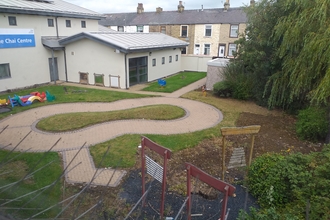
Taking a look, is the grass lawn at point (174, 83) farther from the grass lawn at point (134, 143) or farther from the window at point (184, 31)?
the window at point (184, 31)

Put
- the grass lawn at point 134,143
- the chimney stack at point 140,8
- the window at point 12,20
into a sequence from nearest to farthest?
the grass lawn at point 134,143, the window at point 12,20, the chimney stack at point 140,8

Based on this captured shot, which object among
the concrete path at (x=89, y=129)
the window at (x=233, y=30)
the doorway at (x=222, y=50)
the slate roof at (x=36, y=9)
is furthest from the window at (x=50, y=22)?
the window at (x=233, y=30)

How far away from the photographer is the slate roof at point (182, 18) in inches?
1244

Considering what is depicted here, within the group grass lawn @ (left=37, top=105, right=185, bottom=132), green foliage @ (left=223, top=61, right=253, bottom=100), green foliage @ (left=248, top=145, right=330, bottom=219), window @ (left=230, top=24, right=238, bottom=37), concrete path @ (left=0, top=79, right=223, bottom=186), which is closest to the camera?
green foliage @ (left=248, top=145, right=330, bottom=219)

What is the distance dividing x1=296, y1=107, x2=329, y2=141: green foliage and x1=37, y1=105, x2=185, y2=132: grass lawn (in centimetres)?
509

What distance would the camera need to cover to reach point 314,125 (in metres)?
9.48

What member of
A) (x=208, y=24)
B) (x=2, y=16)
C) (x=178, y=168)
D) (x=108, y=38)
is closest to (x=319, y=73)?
(x=178, y=168)

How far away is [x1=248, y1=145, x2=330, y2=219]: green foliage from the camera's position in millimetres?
5023

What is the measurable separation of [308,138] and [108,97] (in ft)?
34.4

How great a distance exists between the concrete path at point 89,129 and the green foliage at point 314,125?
3392 mm

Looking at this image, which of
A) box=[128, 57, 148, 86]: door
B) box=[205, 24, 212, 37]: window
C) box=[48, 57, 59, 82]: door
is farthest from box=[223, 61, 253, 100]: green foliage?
box=[205, 24, 212, 37]: window

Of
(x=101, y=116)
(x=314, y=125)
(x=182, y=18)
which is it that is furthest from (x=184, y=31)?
(x=314, y=125)

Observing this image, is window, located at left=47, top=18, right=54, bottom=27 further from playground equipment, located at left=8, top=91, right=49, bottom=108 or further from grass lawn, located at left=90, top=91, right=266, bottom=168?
grass lawn, located at left=90, top=91, right=266, bottom=168

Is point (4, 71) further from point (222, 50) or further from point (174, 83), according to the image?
point (222, 50)
